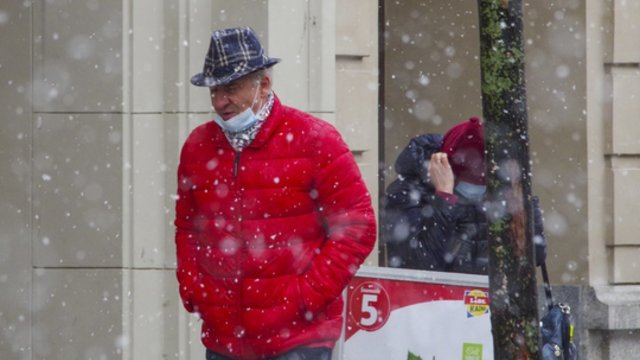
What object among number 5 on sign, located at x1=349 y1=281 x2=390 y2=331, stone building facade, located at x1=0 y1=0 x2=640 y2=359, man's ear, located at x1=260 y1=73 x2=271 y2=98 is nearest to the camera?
man's ear, located at x1=260 y1=73 x2=271 y2=98

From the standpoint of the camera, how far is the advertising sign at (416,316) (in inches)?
288

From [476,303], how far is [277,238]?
4.90ft

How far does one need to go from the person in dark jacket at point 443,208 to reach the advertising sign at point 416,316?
38cm

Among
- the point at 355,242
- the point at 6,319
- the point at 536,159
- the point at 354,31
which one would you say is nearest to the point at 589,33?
the point at 536,159

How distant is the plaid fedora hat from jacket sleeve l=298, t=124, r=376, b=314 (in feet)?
1.24

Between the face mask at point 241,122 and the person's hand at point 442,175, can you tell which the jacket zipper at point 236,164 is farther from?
the person's hand at point 442,175

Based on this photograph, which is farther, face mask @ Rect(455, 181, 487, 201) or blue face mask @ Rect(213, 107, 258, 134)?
face mask @ Rect(455, 181, 487, 201)

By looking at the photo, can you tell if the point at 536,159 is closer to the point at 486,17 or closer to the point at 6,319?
the point at 6,319

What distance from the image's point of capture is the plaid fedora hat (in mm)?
6219

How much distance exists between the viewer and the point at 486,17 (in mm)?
5156

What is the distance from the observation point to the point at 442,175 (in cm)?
802

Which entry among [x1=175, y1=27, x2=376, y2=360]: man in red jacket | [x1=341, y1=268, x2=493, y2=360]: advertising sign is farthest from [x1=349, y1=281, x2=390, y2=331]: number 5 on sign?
[x1=175, y1=27, x2=376, y2=360]: man in red jacket

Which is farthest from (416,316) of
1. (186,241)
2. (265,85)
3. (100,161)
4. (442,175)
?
(100,161)

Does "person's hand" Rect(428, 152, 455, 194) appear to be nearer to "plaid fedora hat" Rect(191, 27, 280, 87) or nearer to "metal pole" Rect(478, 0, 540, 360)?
"plaid fedora hat" Rect(191, 27, 280, 87)
